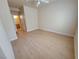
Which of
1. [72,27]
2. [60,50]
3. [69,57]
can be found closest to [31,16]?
[72,27]

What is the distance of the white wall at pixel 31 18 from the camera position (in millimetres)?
5432

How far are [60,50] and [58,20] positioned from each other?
2.18 meters

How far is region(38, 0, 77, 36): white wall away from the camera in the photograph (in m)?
4.34

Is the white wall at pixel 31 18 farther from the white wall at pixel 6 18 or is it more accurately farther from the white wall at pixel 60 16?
the white wall at pixel 6 18

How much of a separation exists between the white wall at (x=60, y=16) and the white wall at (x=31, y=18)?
36 cm

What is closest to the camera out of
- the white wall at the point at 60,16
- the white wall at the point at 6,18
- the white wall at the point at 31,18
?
the white wall at the point at 6,18

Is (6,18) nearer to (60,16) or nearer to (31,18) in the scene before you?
(31,18)

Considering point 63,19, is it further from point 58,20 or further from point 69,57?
point 69,57

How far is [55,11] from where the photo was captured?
16.2ft

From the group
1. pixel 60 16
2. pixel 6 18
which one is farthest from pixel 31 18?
pixel 6 18

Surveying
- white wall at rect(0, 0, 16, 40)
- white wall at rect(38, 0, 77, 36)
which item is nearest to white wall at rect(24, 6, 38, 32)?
white wall at rect(38, 0, 77, 36)

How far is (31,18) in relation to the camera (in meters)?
5.73

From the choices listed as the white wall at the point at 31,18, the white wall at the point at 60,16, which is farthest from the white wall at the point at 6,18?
the white wall at the point at 60,16

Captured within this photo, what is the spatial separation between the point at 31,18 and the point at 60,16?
1.74 m
